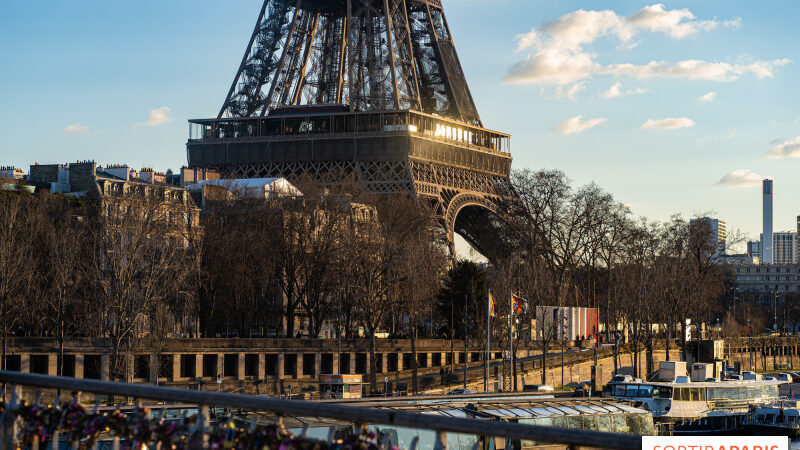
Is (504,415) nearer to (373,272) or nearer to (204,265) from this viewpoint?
(373,272)

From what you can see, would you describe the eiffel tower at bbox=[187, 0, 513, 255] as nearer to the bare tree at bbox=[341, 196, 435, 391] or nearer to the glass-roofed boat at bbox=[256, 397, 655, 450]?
the bare tree at bbox=[341, 196, 435, 391]

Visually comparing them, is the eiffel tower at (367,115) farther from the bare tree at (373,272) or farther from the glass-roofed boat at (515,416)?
the glass-roofed boat at (515,416)

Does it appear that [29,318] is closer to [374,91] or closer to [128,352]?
[128,352]

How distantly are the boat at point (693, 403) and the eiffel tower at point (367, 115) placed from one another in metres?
42.8

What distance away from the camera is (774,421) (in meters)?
53.1

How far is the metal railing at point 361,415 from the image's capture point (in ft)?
24.9

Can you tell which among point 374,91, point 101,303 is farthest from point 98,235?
point 374,91

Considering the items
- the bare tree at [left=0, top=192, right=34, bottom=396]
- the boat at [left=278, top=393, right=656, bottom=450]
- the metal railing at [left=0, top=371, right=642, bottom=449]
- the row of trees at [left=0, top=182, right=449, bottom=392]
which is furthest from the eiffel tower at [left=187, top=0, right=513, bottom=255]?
the metal railing at [left=0, top=371, right=642, bottom=449]

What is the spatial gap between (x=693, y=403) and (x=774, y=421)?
477 cm

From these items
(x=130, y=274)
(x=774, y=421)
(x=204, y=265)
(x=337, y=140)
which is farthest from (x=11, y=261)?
(x=337, y=140)

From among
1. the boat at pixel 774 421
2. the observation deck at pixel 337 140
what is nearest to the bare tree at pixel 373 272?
the boat at pixel 774 421

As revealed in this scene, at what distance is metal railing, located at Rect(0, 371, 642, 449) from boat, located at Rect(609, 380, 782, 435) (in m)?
39.3

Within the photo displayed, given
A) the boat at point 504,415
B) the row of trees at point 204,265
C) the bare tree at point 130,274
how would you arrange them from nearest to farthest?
the boat at point 504,415
the bare tree at point 130,274
the row of trees at point 204,265

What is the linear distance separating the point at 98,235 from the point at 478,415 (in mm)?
38799
